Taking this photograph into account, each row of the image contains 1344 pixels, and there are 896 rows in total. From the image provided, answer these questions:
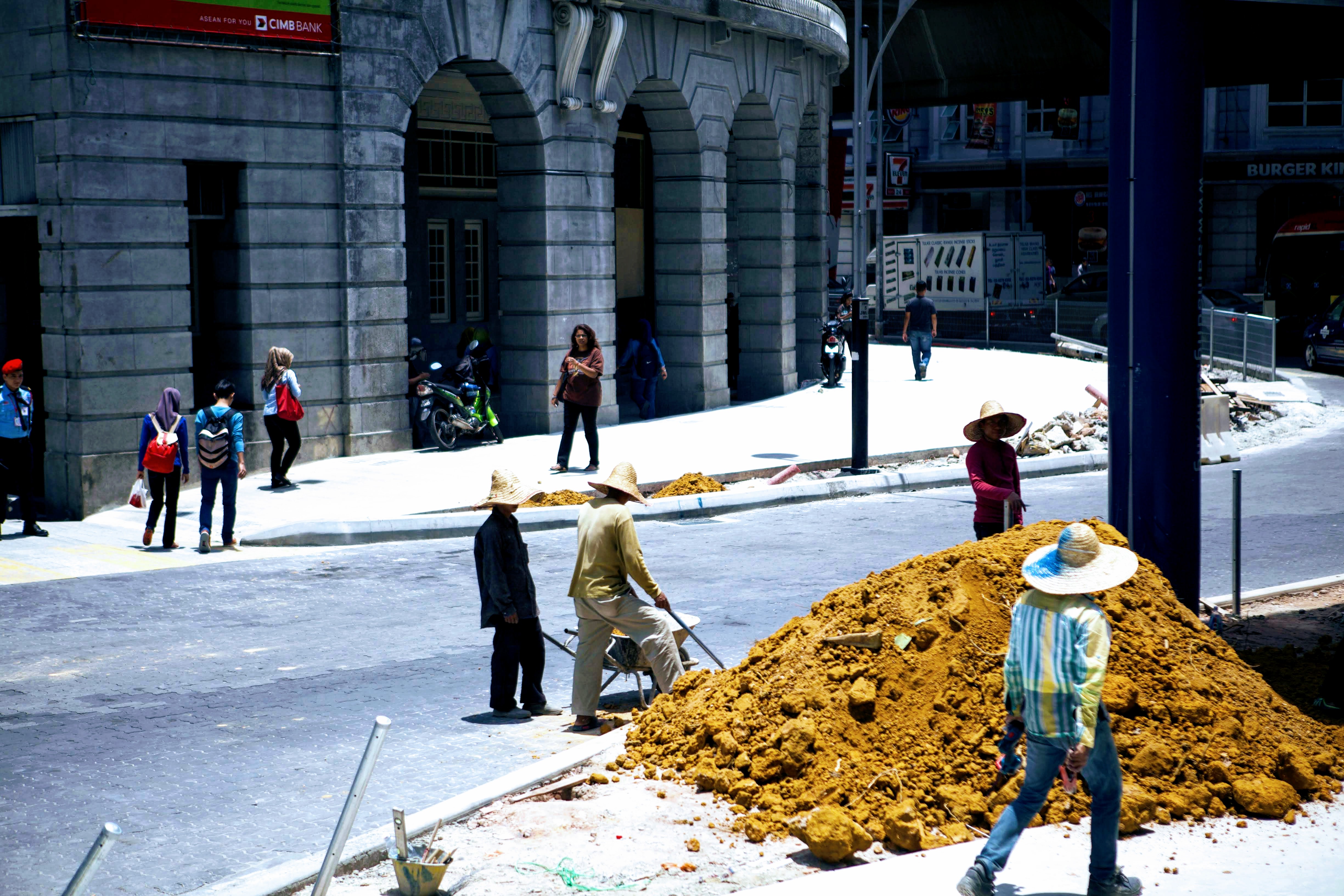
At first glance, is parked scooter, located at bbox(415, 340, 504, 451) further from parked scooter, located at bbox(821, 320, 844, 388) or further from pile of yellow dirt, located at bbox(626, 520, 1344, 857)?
pile of yellow dirt, located at bbox(626, 520, 1344, 857)

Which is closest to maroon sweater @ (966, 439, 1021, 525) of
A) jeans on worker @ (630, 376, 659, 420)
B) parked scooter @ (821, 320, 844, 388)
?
jeans on worker @ (630, 376, 659, 420)

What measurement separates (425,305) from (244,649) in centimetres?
1666

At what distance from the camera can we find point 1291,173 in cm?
5428

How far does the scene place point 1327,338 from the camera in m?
33.2

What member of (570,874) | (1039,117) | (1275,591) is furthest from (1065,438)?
(1039,117)

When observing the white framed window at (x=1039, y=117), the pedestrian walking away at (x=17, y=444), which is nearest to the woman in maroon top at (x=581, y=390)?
the pedestrian walking away at (x=17, y=444)

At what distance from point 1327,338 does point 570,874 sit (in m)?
30.7

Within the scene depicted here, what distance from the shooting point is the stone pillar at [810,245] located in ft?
104

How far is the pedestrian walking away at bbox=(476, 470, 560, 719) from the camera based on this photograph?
30.5ft

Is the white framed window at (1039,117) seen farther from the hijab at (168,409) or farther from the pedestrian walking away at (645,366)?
the hijab at (168,409)

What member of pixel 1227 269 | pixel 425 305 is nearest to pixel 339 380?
pixel 425 305

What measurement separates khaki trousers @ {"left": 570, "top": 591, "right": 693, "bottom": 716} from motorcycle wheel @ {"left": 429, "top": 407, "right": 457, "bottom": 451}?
12239 millimetres

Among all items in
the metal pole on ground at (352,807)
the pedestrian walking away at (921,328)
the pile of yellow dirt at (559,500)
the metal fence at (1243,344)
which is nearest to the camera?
the metal pole on ground at (352,807)

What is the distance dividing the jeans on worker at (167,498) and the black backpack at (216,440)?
1.43ft
